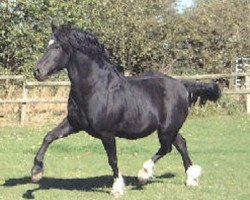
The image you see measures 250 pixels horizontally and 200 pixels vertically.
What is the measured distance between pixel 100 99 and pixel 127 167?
326 cm

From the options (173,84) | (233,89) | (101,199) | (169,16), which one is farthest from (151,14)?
(101,199)

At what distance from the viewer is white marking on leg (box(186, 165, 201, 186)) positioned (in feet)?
29.3

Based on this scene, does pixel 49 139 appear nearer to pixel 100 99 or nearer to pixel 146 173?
pixel 100 99

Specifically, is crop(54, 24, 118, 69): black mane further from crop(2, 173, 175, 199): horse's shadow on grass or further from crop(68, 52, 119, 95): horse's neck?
crop(2, 173, 175, 199): horse's shadow on grass

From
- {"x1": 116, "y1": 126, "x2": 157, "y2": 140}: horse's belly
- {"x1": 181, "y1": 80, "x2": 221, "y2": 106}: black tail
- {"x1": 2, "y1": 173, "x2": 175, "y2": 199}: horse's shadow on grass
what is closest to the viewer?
{"x1": 116, "y1": 126, "x2": 157, "y2": 140}: horse's belly

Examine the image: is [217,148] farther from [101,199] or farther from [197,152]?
[101,199]

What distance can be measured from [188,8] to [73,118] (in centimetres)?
2189

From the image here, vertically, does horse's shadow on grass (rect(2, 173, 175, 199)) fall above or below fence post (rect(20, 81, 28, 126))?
above

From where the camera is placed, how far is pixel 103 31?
23.9 m

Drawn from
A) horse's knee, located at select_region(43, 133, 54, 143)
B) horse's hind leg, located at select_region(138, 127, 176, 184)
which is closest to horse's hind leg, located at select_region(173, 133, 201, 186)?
horse's hind leg, located at select_region(138, 127, 176, 184)

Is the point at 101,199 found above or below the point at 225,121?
above

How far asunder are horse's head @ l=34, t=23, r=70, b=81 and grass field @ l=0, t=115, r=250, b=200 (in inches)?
68.0

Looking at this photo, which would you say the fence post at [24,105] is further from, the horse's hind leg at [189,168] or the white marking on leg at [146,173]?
the white marking on leg at [146,173]

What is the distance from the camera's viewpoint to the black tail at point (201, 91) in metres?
9.62
